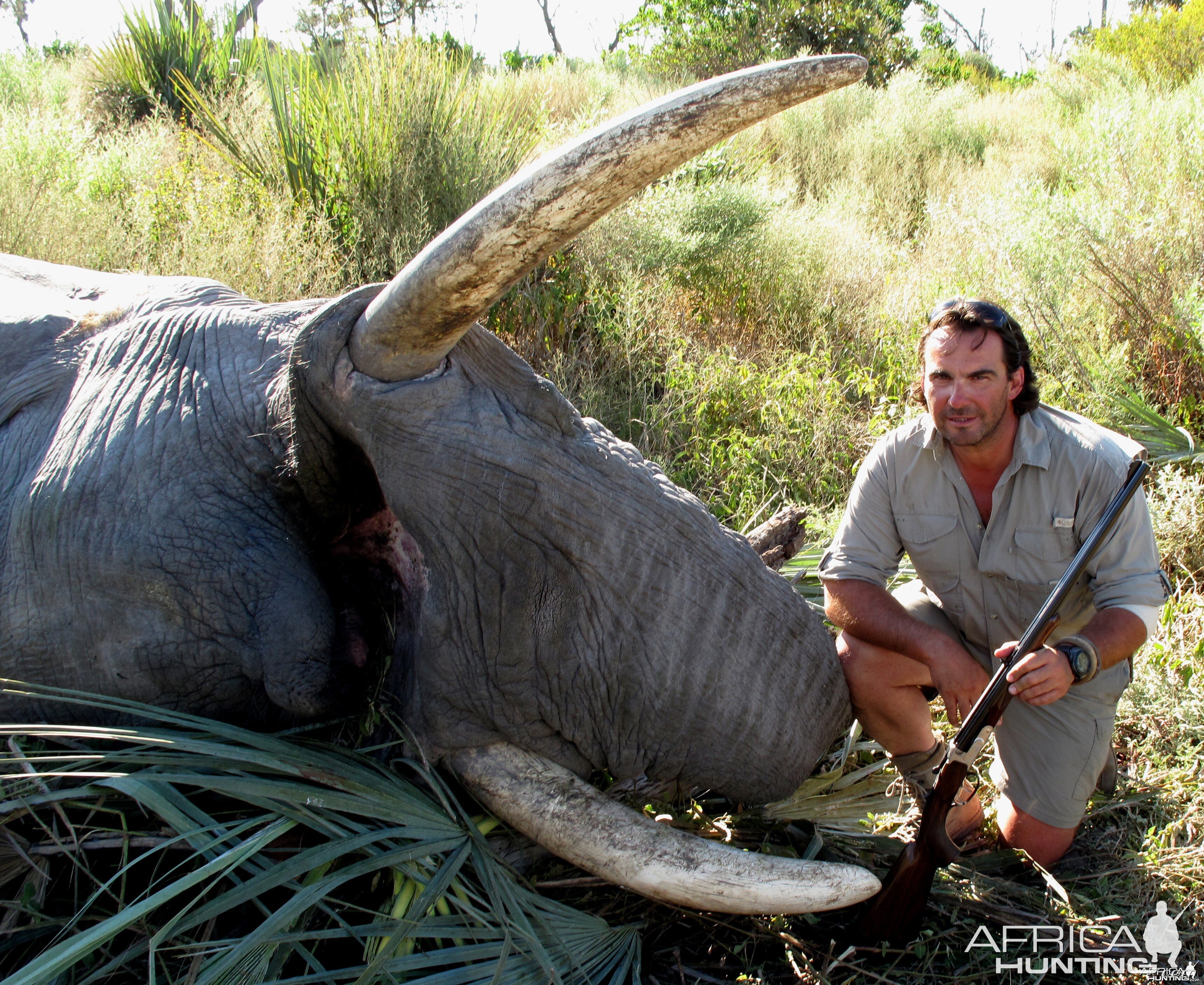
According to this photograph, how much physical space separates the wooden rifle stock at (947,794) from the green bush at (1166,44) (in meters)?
10.6

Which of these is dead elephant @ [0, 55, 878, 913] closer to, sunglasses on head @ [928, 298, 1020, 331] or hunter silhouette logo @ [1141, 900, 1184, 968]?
hunter silhouette logo @ [1141, 900, 1184, 968]

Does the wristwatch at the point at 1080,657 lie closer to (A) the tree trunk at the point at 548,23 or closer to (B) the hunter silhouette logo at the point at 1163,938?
(B) the hunter silhouette logo at the point at 1163,938

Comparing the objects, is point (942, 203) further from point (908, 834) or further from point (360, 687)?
point (360, 687)

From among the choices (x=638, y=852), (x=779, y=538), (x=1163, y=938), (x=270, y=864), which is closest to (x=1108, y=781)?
(x=1163, y=938)

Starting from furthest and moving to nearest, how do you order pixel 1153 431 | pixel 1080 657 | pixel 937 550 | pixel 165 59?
pixel 165 59
pixel 1153 431
pixel 937 550
pixel 1080 657

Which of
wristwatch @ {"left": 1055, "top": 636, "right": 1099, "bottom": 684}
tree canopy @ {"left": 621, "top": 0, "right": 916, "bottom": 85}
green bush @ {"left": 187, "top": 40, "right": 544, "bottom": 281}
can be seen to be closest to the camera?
wristwatch @ {"left": 1055, "top": 636, "right": 1099, "bottom": 684}

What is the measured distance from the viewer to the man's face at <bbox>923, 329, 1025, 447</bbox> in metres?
Result: 3.16

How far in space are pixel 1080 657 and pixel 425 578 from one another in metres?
1.79

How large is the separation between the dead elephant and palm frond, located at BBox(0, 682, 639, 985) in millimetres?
122

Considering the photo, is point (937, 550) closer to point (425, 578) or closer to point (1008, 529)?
point (1008, 529)

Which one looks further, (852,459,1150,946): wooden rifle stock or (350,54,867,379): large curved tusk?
(852,459,1150,946): wooden rifle stock

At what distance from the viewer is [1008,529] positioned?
10.7 feet

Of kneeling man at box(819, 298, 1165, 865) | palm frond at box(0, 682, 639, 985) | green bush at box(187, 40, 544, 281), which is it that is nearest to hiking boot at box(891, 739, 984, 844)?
kneeling man at box(819, 298, 1165, 865)

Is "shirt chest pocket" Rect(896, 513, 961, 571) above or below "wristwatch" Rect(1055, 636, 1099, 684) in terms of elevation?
above
